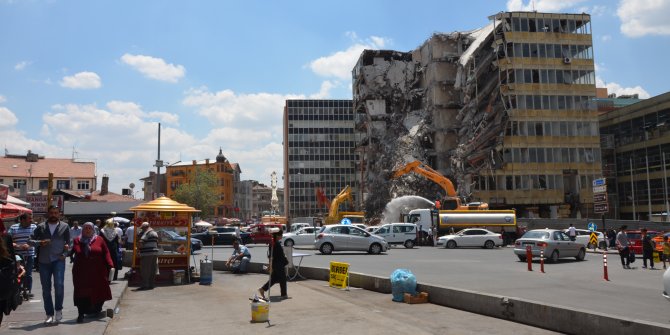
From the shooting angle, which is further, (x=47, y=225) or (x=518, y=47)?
(x=518, y=47)

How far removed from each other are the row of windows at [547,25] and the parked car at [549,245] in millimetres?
41842

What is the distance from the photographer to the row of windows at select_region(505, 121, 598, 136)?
6062 cm

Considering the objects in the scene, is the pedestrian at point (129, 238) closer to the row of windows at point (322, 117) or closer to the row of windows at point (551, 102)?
the row of windows at point (551, 102)

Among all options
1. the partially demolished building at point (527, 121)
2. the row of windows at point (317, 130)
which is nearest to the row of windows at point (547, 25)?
the partially demolished building at point (527, 121)

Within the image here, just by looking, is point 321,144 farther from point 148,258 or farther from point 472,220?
point 148,258

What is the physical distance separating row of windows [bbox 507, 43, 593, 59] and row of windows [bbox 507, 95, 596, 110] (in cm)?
462

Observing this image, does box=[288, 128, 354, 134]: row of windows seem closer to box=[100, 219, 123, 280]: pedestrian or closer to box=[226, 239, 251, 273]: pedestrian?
box=[226, 239, 251, 273]: pedestrian

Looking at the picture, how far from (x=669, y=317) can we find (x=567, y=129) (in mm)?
56050

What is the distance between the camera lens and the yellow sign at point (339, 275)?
49.1ft

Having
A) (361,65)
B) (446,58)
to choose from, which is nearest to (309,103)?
(361,65)

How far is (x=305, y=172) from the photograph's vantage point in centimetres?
11819

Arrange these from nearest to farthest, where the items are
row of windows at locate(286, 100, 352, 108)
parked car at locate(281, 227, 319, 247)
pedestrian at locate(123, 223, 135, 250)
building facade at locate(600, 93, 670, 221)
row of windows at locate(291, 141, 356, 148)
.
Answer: pedestrian at locate(123, 223, 135, 250)
parked car at locate(281, 227, 319, 247)
building facade at locate(600, 93, 670, 221)
row of windows at locate(291, 141, 356, 148)
row of windows at locate(286, 100, 352, 108)

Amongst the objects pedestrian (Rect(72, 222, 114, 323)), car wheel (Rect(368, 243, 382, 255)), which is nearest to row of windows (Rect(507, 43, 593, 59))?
car wheel (Rect(368, 243, 382, 255))

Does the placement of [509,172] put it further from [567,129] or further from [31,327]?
[31,327]
